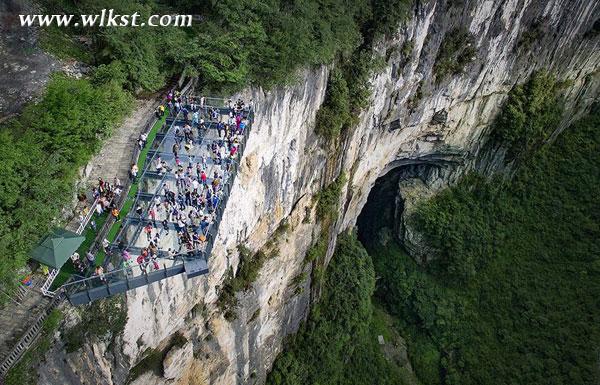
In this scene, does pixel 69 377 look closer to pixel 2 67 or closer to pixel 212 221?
pixel 212 221

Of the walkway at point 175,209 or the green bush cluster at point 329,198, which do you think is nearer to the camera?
the walkway at point 175,209

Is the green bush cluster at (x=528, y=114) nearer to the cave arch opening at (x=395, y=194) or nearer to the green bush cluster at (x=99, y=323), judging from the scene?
the cave arch opening at (x=395, y=194)

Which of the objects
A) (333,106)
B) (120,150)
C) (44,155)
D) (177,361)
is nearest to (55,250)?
(44,155)

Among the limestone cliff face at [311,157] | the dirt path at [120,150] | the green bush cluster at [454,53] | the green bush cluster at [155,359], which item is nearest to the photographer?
the dirt path at [120,150]

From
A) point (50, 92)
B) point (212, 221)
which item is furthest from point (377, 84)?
point (50, 92)

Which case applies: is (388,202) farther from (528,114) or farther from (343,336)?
(343,336)

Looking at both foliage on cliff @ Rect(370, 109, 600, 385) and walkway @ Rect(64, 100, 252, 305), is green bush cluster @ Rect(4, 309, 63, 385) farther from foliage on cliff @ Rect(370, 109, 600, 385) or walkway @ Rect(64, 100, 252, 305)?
foliage on cliff @ Rect(370, 109, 600, 385)

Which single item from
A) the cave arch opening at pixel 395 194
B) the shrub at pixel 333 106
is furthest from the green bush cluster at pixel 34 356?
the cave arch opening at pixel 395 194
